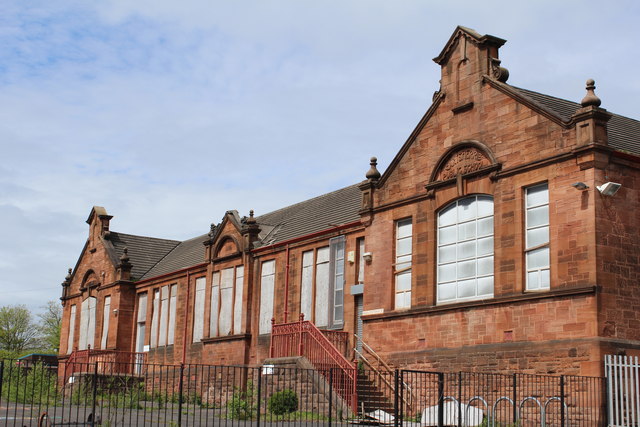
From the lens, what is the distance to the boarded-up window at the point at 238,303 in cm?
3297

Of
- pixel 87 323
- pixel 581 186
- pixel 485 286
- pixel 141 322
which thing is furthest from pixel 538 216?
pixel 87 323

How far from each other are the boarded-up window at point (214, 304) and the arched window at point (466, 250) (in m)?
13.4

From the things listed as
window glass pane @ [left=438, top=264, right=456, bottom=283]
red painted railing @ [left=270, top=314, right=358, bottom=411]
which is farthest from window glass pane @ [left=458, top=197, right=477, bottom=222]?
red painted railing @ [left=270, top=314, right=358, bottom=411]

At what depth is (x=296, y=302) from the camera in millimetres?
30172

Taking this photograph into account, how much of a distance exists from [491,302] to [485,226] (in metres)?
2.04

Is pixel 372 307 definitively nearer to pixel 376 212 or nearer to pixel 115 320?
pixel 376 212

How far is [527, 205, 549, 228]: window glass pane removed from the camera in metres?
20.8

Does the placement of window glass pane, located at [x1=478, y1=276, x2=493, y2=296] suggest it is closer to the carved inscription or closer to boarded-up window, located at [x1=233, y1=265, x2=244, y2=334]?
the carved inscription

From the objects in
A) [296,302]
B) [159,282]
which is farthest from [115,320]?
[296,302]

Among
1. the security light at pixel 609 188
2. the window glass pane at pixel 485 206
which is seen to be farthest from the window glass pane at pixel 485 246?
the security light at pixel 609 188

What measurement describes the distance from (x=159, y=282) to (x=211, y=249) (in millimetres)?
6297

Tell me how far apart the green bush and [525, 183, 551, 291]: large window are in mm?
6933

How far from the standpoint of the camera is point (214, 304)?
3488 cm

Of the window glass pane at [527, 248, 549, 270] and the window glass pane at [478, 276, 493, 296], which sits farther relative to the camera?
the window glass pane at [478, 276, 493, 296]
